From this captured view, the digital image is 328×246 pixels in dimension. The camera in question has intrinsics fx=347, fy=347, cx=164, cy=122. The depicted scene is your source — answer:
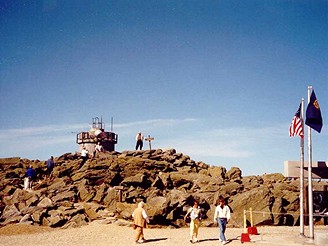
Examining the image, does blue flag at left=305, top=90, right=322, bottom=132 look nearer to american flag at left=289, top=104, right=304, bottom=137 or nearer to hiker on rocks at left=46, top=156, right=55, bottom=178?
american flag at left=289, top=104, right=304, bottom=137

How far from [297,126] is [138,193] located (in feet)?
47.0

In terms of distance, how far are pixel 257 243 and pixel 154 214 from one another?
843 cm

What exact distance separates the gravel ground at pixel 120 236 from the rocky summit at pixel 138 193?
1.26m

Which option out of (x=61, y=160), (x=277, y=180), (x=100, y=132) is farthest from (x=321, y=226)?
(x=100, y=132)

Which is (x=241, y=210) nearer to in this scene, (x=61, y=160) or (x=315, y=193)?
(x=315, y=193)

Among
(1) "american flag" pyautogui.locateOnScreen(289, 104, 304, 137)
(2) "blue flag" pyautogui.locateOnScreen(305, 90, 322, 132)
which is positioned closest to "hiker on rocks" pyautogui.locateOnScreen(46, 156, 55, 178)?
(1) "american flag" pyautogui.locateOnScreen(289, 104, 304, 137)

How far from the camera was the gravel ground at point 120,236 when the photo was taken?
59.3 feet

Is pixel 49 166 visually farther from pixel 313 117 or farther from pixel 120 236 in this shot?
pixel 313 117

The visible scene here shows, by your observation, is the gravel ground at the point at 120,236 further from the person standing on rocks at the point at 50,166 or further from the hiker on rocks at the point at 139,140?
the hiker on rocks at the point at 139,140

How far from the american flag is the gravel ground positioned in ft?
18.7

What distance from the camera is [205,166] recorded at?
39031mm

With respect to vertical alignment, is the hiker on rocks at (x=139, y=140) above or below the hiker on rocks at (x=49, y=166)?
above

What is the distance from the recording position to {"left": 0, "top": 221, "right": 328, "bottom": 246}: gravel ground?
18.1m

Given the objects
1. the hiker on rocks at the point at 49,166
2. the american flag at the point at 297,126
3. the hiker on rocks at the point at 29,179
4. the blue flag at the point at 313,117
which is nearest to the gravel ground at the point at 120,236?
the american flag at the point at 297,126
